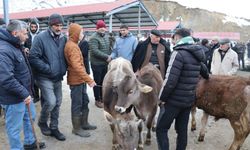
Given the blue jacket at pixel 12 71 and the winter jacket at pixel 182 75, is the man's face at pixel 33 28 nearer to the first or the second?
the blue jacket at pixel 12 71

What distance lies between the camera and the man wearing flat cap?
257 inches

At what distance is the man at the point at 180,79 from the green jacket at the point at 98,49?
10.3 ft

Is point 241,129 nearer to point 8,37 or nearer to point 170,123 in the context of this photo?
point 170,123

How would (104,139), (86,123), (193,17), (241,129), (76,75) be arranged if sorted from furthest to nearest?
(193,17)
(86,123)
(104,139)
(76,75)
(241,129)

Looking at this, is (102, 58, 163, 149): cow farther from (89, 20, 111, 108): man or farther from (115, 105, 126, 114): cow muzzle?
(89, 20, 111, 108): man

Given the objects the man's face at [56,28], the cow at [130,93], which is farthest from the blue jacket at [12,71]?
the cow at [130,93]

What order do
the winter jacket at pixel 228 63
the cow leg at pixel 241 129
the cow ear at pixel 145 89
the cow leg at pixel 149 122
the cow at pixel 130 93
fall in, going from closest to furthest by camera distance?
the cow leg at pixel 241 129
the cow at pixel 130 93
the cow ear at pixel 145 89
the cow leg at pixel 149 122
the winter jacket at pixel 228 63

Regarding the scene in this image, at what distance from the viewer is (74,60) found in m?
4.94

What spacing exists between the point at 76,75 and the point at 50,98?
1.99 feet

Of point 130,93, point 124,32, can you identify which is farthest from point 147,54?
point 130,93

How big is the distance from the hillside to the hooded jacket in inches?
2692

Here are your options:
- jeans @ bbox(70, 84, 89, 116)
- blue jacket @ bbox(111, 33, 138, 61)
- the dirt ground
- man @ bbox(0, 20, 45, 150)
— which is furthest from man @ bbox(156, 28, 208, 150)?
blue jacket @ bbox(111, 33, 138, 61)

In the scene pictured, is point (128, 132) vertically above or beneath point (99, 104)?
above

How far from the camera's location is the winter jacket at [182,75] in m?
3.92
